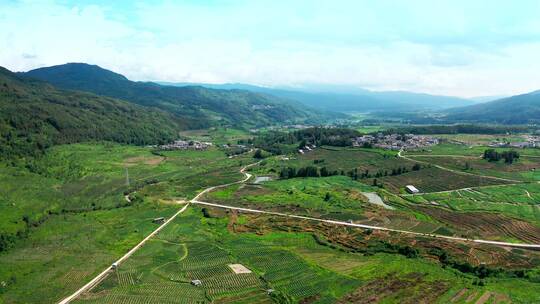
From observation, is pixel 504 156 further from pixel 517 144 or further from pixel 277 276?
pixel 277 276

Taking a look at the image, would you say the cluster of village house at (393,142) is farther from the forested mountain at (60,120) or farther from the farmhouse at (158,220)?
the farmhouse at (158,220)

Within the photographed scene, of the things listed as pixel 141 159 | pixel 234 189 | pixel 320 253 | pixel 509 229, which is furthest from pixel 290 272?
pixel 141 159

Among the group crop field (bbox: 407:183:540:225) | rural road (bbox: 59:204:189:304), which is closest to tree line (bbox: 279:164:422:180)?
crop field (bbox: 407:183:540:225)

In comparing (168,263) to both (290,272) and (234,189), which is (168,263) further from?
(234,189)

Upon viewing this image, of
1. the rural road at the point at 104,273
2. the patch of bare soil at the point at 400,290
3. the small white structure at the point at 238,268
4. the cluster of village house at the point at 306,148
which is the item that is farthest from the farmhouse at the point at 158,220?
the cluster of village house at the point at 306,148

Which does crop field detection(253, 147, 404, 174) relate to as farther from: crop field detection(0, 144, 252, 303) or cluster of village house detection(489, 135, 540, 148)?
cluster of village house detection(489, 135, 540, 148)
